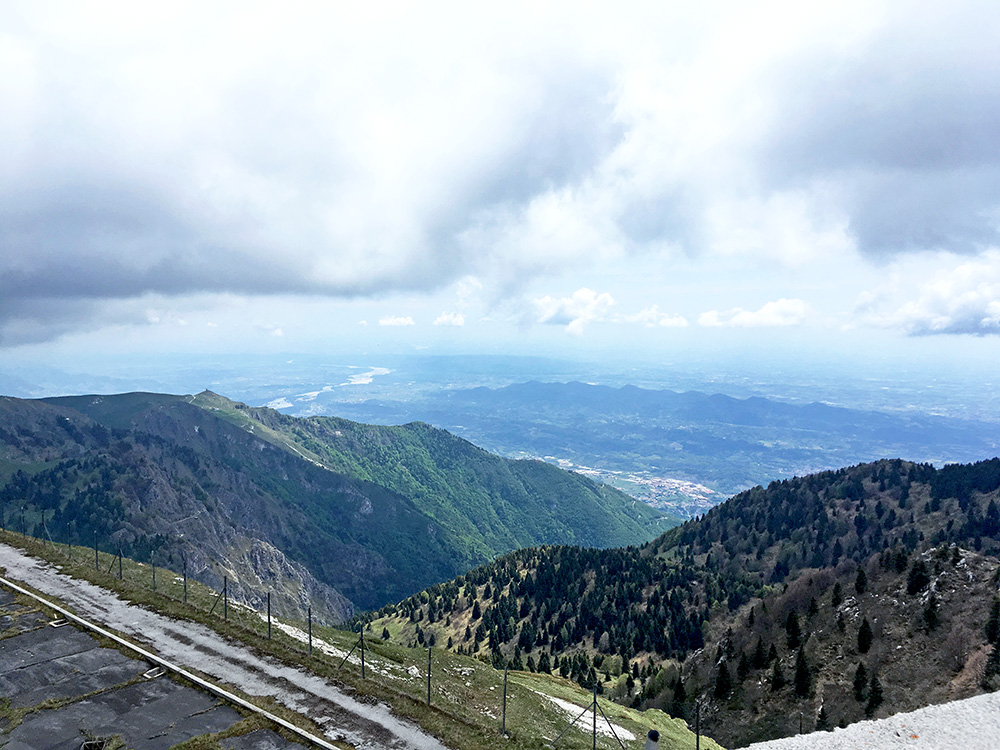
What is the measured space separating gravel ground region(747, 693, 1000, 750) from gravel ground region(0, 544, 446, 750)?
22.0 m

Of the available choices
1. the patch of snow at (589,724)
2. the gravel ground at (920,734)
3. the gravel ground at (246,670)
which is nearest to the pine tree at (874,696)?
the gravel ground at (920,734)

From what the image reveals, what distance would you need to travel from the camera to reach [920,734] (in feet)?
106

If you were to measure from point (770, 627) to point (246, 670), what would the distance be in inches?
2931

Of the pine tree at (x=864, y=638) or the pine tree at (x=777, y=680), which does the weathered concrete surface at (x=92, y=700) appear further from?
the pine tree at (x=864, y=638)

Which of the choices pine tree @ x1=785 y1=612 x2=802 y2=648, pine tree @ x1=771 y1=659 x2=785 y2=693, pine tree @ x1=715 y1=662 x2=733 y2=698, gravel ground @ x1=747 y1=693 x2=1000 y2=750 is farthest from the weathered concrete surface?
pine tree @ x1=785 y1=612 x2=802 y2=648

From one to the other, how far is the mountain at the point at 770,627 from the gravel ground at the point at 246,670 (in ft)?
51.5

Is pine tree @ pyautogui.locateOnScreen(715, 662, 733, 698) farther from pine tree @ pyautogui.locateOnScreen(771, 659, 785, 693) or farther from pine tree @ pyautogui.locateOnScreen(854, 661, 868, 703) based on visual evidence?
pine tree @ pyautogui.locateOnScreen(854, 661, 868, 703)

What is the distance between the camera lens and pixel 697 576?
164250mm

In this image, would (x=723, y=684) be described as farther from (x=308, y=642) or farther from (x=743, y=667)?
(x=308, y=642)

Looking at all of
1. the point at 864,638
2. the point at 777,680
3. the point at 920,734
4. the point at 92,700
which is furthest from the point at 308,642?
the point at 864,638

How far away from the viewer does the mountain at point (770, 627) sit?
55.7m

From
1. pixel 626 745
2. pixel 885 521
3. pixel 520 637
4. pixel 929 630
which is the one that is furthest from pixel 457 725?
pixel 885 521

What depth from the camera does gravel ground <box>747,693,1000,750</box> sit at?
31047 mm

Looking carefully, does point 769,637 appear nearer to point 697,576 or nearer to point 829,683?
point 829,683
